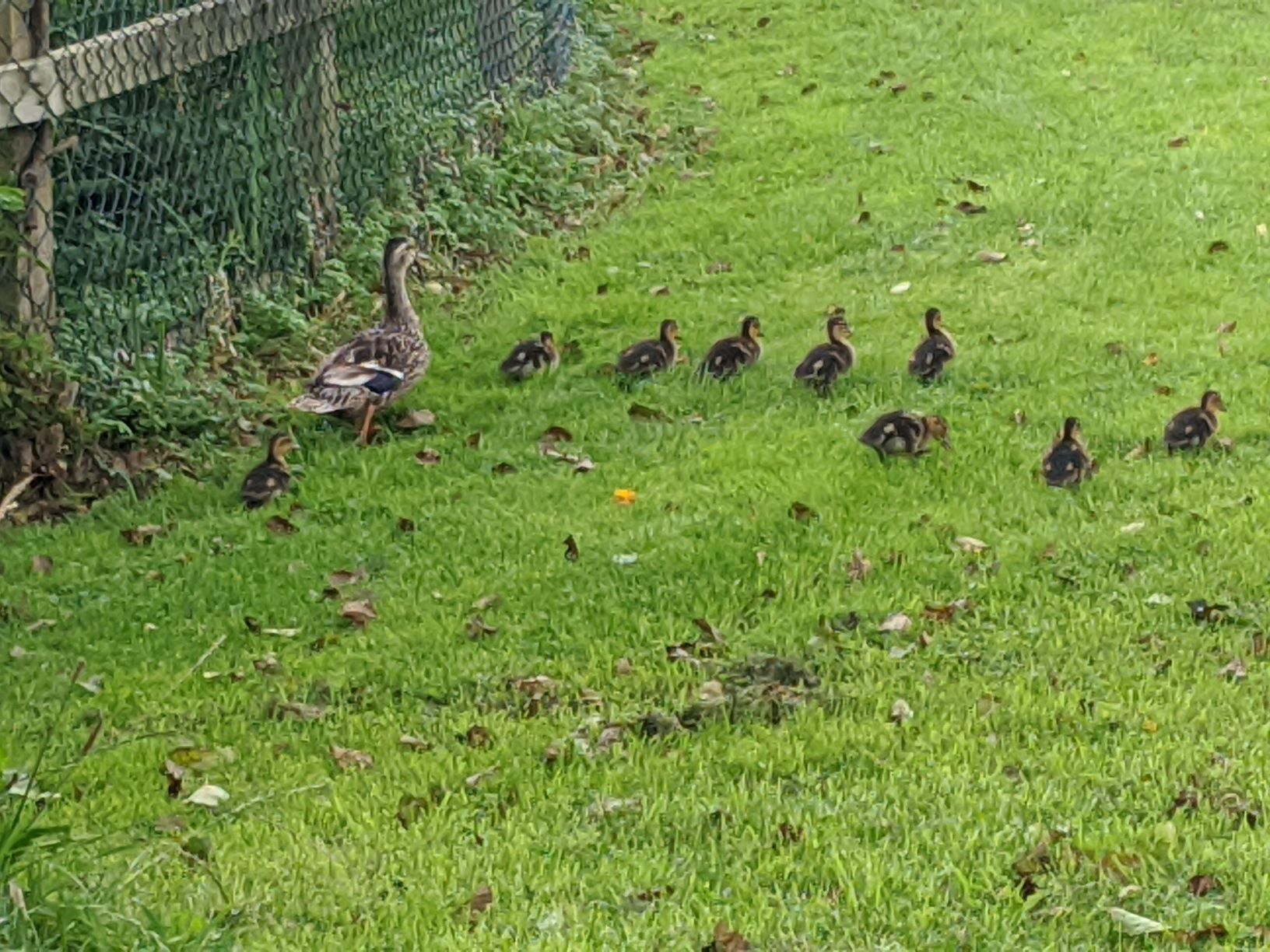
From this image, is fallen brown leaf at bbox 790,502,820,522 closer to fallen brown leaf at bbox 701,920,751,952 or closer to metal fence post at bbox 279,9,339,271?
fallen brown leaf at bbox 701,920,751,952

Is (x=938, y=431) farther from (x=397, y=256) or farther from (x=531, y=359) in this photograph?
(x=397, y=256)

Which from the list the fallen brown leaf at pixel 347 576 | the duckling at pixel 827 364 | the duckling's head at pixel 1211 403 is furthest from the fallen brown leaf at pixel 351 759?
the duckling's head at pixel 1211 403

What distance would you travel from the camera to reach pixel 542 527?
26.9 ft

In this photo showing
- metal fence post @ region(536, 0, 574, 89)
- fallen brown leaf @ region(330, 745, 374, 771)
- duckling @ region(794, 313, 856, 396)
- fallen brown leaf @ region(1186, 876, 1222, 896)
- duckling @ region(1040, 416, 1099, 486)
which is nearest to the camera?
fallen brown leaf @ region(1186, 876, 1222, 896)

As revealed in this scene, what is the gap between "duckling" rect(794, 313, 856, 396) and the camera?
9625 millimetres

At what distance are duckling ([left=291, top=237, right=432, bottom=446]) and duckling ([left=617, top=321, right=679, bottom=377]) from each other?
0.99 m

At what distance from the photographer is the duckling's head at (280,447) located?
8.78 metres

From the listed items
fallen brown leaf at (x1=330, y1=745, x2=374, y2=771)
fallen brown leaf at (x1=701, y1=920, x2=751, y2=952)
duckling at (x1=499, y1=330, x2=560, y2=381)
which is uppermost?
fallen brown leaf at (x1=701, y1=920, x2=751, y2=952)

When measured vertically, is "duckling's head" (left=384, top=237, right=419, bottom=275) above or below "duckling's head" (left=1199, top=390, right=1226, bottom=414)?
above

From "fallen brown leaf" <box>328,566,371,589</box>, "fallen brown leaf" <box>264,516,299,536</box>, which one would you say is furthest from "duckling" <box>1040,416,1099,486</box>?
"fallen brown leaf" <box>264,516,299,536</box>

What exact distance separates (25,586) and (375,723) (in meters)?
1.94

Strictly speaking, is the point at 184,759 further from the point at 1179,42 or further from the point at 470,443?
the point at 1179,42

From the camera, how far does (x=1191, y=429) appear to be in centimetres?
857

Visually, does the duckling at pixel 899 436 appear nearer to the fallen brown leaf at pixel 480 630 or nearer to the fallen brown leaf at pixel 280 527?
the fallen brown leaf at pixel 480 630
